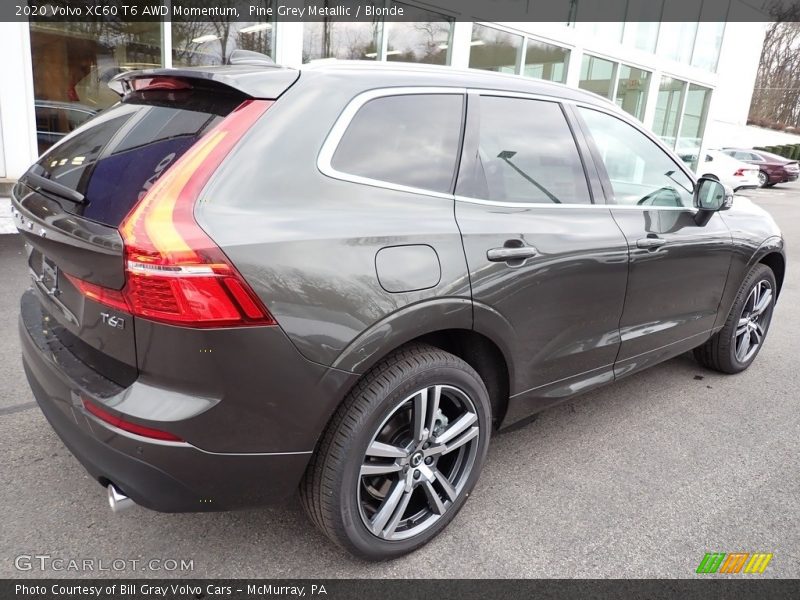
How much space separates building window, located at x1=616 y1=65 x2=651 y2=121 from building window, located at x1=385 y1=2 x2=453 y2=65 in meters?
7.24

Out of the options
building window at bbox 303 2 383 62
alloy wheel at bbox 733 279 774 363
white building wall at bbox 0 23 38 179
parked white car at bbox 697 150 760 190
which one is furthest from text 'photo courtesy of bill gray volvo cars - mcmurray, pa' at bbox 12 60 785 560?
parked white car at bbox 697 150 760 190

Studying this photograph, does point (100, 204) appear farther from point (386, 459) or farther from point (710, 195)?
point (710, 195)

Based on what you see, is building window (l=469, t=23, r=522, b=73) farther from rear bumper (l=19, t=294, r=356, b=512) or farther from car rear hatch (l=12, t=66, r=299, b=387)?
rear bumper (l=19, t=294, r=356, b=512)

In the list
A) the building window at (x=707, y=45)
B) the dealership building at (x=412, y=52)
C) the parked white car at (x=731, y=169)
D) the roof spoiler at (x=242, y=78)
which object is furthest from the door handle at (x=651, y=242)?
the parked white car at (x=731, y=169)

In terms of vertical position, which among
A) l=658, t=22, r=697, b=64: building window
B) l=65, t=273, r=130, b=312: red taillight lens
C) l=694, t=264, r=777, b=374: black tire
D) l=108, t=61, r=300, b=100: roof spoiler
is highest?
l=658, t=22, r=697, b=64: building window

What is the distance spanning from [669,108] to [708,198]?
60.7 ft

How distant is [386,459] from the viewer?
7.23 ft

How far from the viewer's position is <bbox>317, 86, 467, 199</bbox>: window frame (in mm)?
1996

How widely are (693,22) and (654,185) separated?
2015 cm

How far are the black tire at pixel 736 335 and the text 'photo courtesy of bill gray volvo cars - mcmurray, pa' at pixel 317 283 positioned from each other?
161cm

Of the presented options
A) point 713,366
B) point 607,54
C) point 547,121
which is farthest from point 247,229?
point 607,54

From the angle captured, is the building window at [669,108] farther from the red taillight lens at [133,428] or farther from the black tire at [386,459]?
the red taillight lens at [133,428]

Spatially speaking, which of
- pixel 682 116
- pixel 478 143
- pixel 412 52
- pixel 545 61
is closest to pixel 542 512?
pixel 478 143

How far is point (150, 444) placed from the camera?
1763 millimetres
